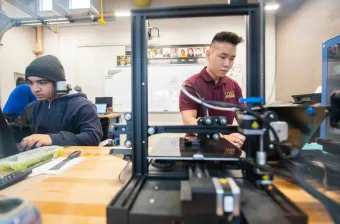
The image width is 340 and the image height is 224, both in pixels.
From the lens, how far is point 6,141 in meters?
0.77

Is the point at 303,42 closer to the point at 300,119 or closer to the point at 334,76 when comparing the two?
the point at 334,76

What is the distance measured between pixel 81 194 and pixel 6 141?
0.49m

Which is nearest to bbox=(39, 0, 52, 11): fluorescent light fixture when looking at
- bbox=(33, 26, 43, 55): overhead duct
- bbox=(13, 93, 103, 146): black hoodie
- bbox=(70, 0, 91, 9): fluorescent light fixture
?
bbox=(70, 0, 91, 9): fluorescent light fixture

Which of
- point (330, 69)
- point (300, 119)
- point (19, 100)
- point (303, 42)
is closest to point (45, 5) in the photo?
point (19, 100)

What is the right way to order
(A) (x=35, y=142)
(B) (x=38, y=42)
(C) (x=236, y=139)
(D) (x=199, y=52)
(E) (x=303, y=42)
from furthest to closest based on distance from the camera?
1. (B) (x=38, y=42)
2. (D) (x=199, y=52)
3. (E) (x=303, y=42)
4. (A) (x=35, y=142)
5. (C) (x=236, y=139)

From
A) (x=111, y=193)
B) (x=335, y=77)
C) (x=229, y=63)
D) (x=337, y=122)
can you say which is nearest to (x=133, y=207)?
(x=111, y=193)

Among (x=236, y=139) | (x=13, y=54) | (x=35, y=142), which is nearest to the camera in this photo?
(x=236, y=139)

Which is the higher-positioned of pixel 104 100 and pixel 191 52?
pixel 191 52

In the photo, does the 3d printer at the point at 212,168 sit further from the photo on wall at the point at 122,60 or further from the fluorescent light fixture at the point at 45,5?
the photo on wall at the point at 122,60

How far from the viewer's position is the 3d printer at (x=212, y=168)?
1.08 ft

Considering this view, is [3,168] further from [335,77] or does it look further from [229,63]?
[335,77]

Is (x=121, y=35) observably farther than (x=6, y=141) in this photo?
Yes

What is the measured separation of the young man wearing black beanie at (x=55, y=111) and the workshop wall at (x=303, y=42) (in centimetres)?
195

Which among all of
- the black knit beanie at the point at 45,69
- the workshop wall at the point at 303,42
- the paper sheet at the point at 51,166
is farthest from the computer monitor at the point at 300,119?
the workshop wall at the point at 303,42
